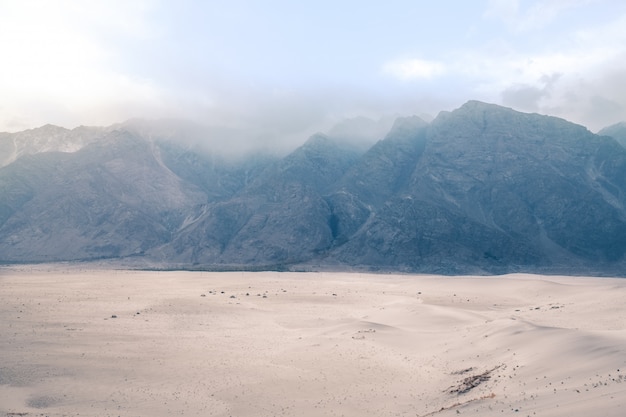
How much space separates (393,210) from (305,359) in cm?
11645

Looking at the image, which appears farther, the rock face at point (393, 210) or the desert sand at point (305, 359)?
the rock face at point (393, 210)

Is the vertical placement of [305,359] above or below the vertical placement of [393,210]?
below

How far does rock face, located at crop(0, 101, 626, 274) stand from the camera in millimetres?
133875

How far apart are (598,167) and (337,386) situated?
165 metres

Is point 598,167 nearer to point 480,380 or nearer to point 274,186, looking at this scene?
point 274,186

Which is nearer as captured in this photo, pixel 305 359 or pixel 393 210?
pixel 305 359

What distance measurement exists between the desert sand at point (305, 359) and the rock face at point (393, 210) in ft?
253

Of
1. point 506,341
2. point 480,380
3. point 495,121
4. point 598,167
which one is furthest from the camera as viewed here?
point 495,121

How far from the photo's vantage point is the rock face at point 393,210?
134 meters

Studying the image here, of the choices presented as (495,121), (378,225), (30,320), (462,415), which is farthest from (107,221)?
(462,415)

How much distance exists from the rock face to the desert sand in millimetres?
77241

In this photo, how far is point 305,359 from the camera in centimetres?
3253

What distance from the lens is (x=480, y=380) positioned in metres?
25.8

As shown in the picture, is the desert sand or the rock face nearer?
the desert sand
